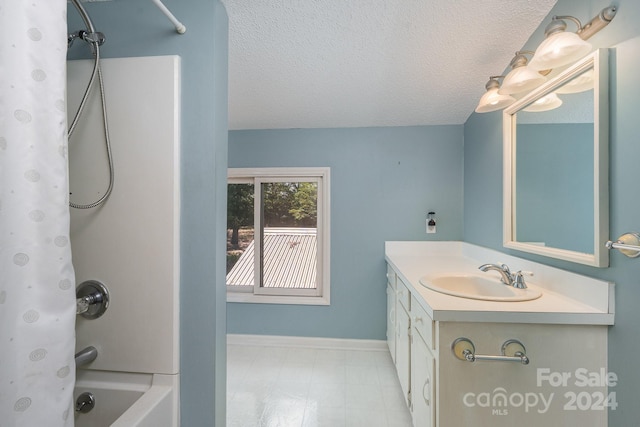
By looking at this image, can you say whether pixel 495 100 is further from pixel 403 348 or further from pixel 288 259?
pixel 288 259

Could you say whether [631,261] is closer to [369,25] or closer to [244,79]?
[369,25]

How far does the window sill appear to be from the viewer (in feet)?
8.71

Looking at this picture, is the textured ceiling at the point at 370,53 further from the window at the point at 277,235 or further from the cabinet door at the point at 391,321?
the cabinet door at the point at 391,321

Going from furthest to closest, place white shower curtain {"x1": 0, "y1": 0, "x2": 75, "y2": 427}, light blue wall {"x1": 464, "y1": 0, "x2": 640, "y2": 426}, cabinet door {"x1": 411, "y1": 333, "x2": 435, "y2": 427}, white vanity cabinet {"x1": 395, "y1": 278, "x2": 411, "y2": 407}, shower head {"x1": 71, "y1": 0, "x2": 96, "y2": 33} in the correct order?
white vanity cabinet {"x1": 395, "y1": 278, "x2": 411, "y2": 407}, cabinet door {"x1": 411, "y1": 333, "x2": 435, "y2": 427}, light blue wall {"x1": 464, "y1": 0, "x2": 640, "y2": 426}, shower head {"x1": 71, "y1": 0, "x2": 96, "y2": 33}, white shower curtain {"x1": 0, "y1": 0, "x2": 75, "y2": 427}

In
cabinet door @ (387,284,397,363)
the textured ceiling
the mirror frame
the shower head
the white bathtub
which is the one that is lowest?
cabinet door @ (387,284,397,363)

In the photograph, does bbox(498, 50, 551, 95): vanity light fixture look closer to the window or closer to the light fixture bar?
the light fixture bar

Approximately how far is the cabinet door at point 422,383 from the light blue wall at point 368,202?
1.10 metres

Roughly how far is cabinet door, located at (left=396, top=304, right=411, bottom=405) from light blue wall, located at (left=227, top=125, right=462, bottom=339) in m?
0.64

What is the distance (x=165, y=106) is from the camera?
37.9 inches

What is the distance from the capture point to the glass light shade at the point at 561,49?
105cm

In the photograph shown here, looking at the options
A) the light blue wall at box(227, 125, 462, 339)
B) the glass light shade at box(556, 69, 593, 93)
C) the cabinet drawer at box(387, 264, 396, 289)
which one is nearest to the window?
the light blue wall at box(227, 125, 462, 339)

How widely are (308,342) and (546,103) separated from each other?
2557mm

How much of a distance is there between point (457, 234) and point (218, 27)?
245 centimetres

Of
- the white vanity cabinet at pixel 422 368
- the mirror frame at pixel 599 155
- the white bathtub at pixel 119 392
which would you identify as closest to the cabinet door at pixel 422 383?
the white vanity cabinet at pixel 422 368
